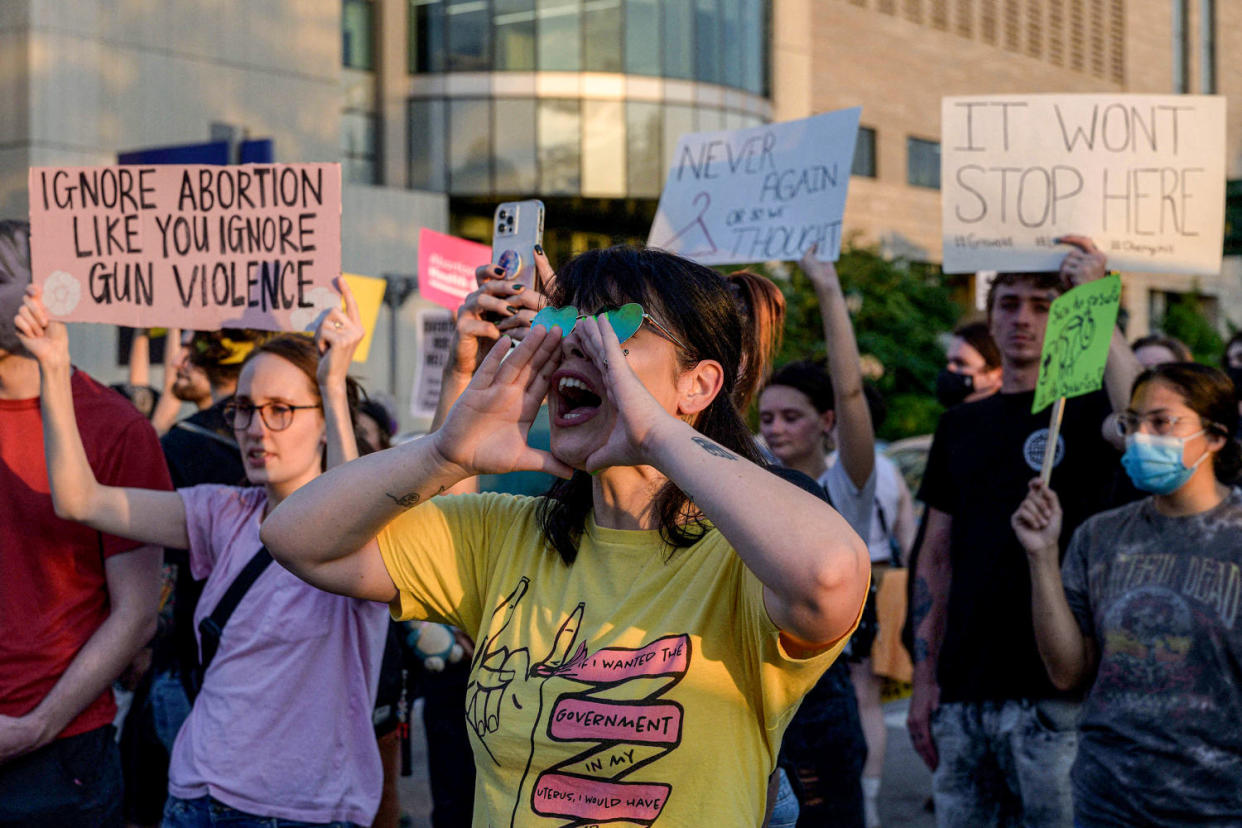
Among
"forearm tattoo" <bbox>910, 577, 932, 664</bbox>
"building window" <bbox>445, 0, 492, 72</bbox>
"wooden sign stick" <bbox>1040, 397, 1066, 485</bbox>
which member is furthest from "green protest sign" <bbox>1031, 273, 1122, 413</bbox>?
"building window" <bbox>445, 0, 492, 72</bbox>

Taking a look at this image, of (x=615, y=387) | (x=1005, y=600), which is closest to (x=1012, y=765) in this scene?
(x=1005, y=600)

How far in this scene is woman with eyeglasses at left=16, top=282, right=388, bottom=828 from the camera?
356 cm

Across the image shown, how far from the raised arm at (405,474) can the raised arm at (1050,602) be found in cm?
208

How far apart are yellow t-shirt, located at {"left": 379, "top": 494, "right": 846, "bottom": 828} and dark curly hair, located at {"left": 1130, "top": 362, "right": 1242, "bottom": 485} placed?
2.20m

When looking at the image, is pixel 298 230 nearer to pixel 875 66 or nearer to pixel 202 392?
pixel 202 392

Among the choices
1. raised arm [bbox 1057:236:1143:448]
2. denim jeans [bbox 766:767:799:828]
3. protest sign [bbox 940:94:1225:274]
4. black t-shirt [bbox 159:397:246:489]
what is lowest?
denim jeans [bbox 766:767:799:828]

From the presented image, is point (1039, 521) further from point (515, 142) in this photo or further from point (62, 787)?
point (515, 142)

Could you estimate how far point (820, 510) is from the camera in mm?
2156

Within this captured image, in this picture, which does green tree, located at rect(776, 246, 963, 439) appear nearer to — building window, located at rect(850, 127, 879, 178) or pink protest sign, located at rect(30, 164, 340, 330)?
building window, located at rect(850, 127, 879, 178)

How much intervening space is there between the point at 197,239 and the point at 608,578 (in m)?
2.42

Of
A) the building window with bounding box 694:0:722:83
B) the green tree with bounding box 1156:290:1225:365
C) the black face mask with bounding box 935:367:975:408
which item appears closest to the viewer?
the black face mask with bounding box 935:367:975:408

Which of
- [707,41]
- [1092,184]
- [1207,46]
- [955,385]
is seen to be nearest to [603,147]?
[707,41]

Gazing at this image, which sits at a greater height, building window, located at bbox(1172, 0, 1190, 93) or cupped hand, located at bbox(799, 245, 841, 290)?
building window, located at bbox(1172, 0, 1190, 93)

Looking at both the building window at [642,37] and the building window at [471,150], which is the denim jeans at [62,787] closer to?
the building window at [471,150]
